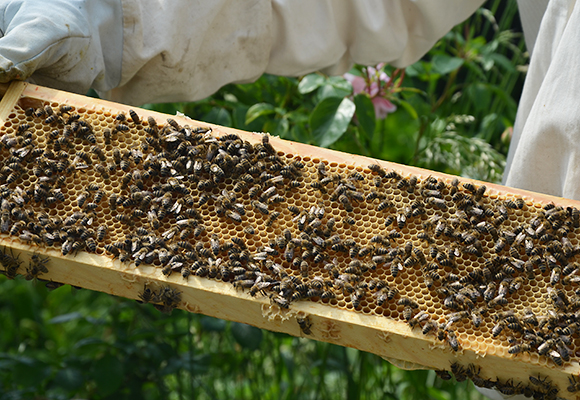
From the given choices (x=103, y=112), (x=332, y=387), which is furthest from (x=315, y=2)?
(x=332, y=387)

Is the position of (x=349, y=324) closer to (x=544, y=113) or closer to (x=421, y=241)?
(x=421, y=241)

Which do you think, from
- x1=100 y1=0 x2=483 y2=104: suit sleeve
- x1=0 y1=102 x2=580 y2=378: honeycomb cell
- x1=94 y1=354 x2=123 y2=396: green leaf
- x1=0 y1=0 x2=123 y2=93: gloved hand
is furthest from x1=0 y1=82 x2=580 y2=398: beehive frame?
x1=94 y1=354 x2=123 y2=396: green leaf

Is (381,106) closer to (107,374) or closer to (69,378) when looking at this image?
(107,374)

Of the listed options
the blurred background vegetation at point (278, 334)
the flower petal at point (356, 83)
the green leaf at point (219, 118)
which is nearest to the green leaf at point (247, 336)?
the blurred background vegetation at point (278, 334)

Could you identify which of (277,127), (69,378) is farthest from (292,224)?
(69,378)

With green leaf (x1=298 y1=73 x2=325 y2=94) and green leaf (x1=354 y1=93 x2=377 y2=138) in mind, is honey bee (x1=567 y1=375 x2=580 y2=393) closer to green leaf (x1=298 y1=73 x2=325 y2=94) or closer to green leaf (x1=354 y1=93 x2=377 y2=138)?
green leaf (x1=354 y1=93 x2=377 y2=138)

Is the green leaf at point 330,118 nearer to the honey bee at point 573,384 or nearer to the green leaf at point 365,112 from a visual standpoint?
the green leaf at point 365,112
